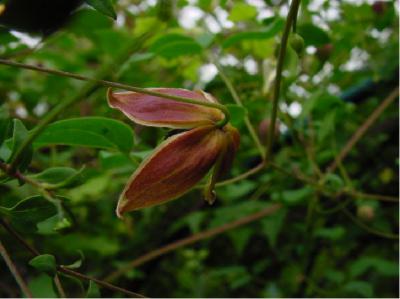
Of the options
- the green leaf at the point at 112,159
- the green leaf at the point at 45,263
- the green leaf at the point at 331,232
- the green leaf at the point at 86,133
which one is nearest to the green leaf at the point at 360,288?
the green leaf at the point at 331,232

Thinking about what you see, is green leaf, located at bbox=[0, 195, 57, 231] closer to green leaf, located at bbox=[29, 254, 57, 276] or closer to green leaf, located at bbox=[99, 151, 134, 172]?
green leaf, located at bbox=[29, 254, 57, 276]

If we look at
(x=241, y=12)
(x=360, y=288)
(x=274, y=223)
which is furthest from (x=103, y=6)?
(x=360, y=288)

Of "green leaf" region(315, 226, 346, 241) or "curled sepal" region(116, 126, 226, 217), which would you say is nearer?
"curled sepal" region(116, 126, 226, 217)

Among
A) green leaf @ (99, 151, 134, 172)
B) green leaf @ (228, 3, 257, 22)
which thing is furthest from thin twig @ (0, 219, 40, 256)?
green leaf @ (228, 3, 257, 22)

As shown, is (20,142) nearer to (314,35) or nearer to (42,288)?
(314,35)

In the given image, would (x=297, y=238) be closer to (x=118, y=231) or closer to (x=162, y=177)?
(x=118, y=231)

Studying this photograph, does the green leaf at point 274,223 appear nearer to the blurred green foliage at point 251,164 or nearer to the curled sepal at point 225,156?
the blurred green foliage at point 251,164

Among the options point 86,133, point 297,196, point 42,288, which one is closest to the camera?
point 86,133
